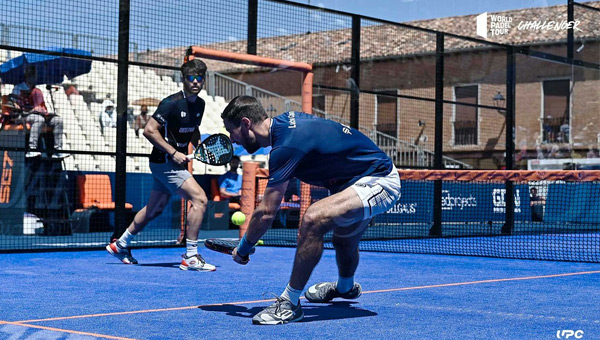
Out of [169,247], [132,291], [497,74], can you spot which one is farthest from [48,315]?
[497,74]

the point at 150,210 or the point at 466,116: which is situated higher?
the point at 466,116

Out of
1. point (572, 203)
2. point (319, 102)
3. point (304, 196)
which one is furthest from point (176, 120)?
point (572, 203)

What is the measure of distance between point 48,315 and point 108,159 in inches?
482

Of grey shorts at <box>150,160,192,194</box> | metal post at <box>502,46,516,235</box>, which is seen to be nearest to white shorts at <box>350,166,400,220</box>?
grey shorts at <box>150,160,192,194</box>

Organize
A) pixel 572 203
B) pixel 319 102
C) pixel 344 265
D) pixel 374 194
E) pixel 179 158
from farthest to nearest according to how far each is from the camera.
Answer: pixel 572 203
pixel 319 102
pixel 179 158
pixel 344 265
pixel 374 194

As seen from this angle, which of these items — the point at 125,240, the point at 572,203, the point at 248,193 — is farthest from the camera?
the point at 572,203

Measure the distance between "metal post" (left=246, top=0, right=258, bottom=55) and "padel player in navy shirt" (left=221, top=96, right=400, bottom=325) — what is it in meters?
7.21

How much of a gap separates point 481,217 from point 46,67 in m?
8.74

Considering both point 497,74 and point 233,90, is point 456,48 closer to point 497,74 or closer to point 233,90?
point 497,74

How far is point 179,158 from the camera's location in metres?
9.31

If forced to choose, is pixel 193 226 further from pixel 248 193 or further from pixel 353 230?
pixel 248 193

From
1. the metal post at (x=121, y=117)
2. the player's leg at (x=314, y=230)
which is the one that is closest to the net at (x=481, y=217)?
the metal post at (x=121, y=117)

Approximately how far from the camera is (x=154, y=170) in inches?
376

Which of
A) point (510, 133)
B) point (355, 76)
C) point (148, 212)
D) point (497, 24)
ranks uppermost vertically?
point (497, 24)
